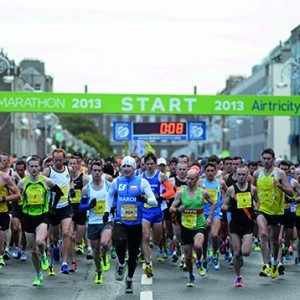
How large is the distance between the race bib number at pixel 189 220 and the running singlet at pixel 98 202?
1.06 meters

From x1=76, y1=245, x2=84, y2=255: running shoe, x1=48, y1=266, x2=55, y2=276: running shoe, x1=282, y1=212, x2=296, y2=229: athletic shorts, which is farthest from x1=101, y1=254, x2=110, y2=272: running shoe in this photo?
x1=282, y1=212, x2=296, y2=229: athletic shorts

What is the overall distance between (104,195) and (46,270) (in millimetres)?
2268

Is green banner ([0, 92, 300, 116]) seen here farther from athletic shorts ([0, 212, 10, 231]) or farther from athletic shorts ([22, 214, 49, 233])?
athletic shorts ([22, 214, 49, 233])

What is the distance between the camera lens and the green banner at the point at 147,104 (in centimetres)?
3919

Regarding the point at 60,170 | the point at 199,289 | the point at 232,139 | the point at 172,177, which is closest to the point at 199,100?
the point at 172,177

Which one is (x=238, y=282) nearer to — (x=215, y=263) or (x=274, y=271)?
(x=274, y=271)

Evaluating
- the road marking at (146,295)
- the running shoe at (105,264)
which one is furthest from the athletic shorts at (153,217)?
the road marking at (146,295)

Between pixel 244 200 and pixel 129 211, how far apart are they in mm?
2128

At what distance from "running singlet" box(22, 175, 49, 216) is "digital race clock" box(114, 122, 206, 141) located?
2861 centimetres

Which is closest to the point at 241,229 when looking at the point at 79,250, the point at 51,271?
the point at 51,271

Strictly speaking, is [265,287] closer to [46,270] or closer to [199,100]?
[46,270]

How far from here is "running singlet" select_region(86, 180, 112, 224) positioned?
1520 cm

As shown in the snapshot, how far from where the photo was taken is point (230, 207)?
15.5 m

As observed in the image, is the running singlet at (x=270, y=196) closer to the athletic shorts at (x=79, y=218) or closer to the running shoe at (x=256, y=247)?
the athletic shorts at (x=79, y=218)
